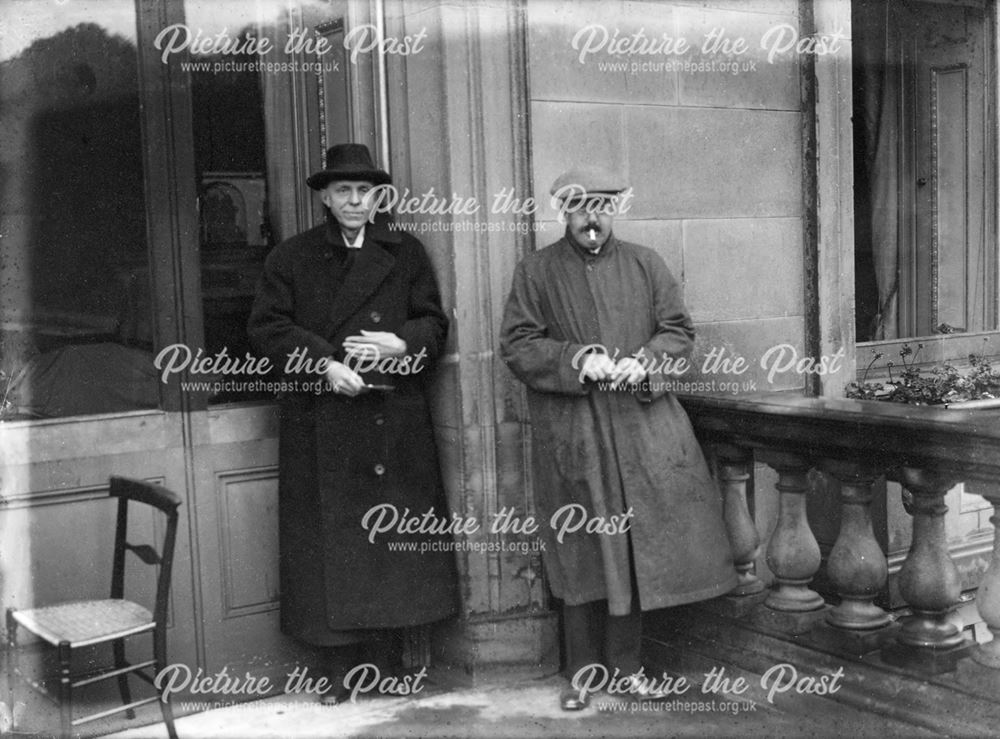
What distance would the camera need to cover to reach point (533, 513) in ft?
15.9

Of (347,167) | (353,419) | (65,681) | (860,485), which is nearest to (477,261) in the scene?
(347,167)

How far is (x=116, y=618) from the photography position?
13.3 ft

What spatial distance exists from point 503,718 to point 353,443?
119 cm

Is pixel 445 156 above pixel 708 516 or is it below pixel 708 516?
above

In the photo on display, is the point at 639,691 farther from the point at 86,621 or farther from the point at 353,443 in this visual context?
the point at 86,621

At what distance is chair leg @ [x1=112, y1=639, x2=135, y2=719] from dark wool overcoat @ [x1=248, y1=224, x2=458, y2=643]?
26.1 inches

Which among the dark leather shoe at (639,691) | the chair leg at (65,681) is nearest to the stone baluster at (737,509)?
the dark leather shoe at (639,691)

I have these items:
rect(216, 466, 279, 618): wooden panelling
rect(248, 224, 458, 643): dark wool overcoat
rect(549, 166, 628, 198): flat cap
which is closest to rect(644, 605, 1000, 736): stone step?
rect(248, 224, 458, 643): dark wool overcoat

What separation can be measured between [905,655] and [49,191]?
3.51m

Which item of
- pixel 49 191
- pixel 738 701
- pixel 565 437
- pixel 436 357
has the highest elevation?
pixel 49 191

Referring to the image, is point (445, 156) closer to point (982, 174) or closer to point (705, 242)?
point (705, 242)

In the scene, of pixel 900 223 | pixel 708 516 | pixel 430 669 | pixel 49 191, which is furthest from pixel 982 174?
pixel 49 191

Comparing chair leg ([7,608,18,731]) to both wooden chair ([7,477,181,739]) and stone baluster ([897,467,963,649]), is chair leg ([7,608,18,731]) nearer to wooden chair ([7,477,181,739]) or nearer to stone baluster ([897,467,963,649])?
wooden chair ([7,477,181,739])

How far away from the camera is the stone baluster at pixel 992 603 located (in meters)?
3.71
